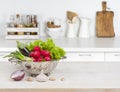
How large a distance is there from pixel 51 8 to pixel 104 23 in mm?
625

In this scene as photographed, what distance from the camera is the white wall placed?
12.0 ft

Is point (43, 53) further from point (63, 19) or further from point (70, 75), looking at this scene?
point (63, 19)

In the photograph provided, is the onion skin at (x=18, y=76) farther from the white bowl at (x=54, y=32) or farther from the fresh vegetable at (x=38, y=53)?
the white bowl at (x=54, y=32)

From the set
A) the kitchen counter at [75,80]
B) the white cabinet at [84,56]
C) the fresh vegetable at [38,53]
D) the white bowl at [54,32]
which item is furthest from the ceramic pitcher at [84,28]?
the fresh vegetable at [38,53]

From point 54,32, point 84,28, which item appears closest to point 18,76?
point 54,32

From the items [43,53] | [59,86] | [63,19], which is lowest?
[59,86]

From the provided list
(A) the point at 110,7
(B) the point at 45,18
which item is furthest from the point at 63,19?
(A) the point at 110,7

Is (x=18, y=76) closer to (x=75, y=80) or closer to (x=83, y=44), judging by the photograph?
(x=75, y=80)

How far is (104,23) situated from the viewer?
361 centimetres

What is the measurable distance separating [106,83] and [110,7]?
2.11m

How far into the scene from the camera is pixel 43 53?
183cm

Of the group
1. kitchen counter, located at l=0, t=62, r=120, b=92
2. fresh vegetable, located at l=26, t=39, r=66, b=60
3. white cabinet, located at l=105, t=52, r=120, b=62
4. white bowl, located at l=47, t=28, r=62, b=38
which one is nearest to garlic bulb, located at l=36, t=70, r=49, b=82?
kitchen counter, located at l=0, t=62, r=120, b=92

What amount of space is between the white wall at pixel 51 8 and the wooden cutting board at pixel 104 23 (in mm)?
98

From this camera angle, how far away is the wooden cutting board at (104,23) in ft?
11.8
